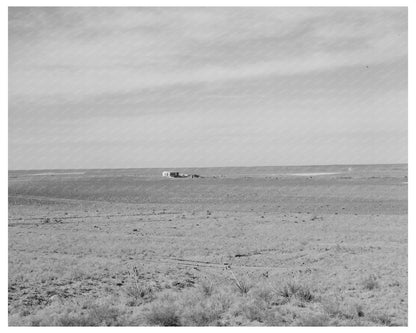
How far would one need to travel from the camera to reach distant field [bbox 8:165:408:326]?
10492 millimetres

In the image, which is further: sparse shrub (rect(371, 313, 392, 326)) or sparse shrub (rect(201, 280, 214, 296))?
sparse shrub (rect(201, 280, 214, 296))

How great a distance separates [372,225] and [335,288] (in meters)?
14.1

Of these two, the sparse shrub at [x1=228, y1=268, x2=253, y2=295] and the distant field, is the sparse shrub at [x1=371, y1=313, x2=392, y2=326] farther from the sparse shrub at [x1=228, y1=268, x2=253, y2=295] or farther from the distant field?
the sparse shrub at [x1=228, y1=268, x2=253, y2=295]

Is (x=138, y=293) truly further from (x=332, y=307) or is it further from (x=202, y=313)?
(x=332, y=307)

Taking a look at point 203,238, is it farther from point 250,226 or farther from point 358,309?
point 358,309

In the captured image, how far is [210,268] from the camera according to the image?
16141 millimetres

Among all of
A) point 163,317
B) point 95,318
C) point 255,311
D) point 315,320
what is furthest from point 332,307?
point 95,318

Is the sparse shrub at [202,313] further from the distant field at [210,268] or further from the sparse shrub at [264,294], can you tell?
the sparse shrub at [264,294]

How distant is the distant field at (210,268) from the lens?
1049 cm

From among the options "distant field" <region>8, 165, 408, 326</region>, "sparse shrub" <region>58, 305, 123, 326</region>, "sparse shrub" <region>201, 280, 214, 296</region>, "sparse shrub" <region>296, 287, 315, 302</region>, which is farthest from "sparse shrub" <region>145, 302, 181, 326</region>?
"sparse shrub" <region>296, 287, 315, 302</region>

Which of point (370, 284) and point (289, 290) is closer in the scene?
point (289, 290)

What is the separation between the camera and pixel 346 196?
45781 millimetres

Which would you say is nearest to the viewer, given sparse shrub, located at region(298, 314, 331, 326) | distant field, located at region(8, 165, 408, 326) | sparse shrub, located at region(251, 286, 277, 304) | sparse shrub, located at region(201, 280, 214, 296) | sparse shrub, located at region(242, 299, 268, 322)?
sparse shrub, located at region(298, 314, 331, 326)

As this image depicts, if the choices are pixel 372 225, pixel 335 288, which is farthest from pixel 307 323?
pixel 372 225
